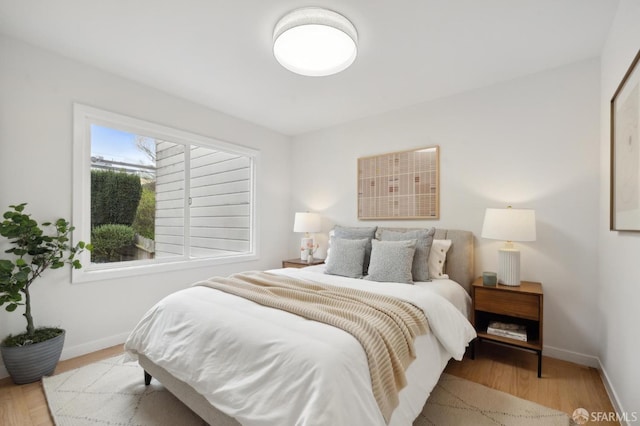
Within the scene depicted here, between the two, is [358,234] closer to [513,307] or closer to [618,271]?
[513,307]

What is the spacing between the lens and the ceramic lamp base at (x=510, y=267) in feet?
7.89

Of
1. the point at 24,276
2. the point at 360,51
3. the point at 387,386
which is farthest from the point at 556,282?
the point at 24,276

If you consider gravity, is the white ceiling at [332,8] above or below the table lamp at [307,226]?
above

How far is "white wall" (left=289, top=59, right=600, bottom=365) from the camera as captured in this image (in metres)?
2.38

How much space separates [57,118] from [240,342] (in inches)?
98.2

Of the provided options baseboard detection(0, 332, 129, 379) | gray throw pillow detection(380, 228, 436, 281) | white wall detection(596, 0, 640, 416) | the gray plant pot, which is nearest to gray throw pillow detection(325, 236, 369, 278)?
gray throw pillow detection(380, 228, 436, 281)

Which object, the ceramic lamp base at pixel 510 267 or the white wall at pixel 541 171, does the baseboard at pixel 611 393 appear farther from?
the ceramic lamp base at pixel 510 267

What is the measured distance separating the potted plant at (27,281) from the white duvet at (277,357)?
0.76m

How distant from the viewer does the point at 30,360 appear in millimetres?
2051

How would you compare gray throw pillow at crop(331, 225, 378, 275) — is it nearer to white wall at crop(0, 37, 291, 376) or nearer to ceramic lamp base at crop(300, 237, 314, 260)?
ceramic lamp base at crop(300, 237, 314, 260)

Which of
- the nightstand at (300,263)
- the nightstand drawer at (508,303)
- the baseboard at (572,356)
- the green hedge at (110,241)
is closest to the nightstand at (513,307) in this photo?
the nightstand drawer at (508,303)

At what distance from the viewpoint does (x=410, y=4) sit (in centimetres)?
180

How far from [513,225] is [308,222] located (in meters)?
2.32

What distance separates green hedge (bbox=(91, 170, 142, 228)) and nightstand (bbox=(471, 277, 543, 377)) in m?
3.39
